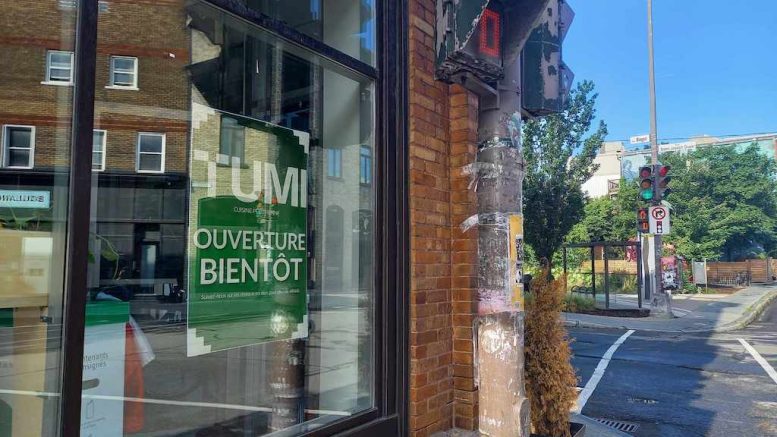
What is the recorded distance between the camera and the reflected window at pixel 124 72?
2508 mm

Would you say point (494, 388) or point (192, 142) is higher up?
point (192, 142)

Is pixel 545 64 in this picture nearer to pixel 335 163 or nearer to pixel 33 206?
pixel 335 163

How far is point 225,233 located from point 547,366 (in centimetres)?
236

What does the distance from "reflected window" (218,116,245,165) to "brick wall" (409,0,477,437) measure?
1072mm

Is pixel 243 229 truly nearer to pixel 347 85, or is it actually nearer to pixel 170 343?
pixel 170 343

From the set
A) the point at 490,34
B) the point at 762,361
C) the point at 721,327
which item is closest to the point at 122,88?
the point at 490,34

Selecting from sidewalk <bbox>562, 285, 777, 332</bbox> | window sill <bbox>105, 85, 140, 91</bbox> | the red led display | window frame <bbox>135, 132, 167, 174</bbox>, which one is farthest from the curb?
window sill <bbox>105, 85, 140, 91</bbox>

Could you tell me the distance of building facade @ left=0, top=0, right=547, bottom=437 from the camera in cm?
224

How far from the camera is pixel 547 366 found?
3881 mm

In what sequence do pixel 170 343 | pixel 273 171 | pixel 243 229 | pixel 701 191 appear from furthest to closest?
1. pixel 701 191
2. pixel 273 171
3. pixel 243 229
4. pixel 170 343

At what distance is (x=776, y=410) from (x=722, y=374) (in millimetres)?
2249

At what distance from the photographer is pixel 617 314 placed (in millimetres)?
17234

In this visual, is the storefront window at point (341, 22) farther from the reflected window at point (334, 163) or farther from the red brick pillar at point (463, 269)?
the red brick pillar at point (463, 269)

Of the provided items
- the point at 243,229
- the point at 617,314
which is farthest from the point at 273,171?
the point at 617,314
